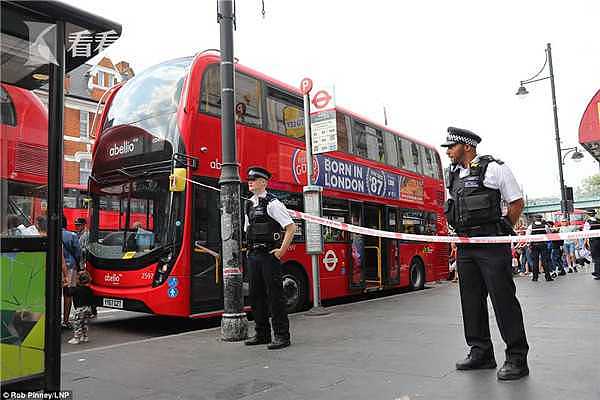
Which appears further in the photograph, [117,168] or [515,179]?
[117,168]

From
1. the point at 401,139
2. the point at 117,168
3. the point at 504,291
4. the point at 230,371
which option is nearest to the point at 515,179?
the point at 504,291

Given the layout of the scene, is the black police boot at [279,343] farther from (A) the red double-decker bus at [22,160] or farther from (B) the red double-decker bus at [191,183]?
(A) the red double-decker bus at [22,160]

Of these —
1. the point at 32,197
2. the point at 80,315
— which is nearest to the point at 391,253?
the point at 80,315

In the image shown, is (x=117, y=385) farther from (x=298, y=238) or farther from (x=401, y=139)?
(x=401, y=139)

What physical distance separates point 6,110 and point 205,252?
4359mm

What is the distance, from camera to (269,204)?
5617 mm

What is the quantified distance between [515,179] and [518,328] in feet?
3.89

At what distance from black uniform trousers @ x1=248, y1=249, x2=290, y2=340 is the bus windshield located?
1.79 metres

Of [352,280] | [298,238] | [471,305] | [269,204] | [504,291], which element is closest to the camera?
[504,291]

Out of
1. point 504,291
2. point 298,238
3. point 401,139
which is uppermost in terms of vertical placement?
point 401,139

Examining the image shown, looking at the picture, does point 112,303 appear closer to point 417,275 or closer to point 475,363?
point 475,363

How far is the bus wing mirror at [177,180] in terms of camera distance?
6.97 m

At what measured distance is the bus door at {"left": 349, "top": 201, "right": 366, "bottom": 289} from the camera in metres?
10.6

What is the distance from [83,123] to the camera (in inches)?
1367
